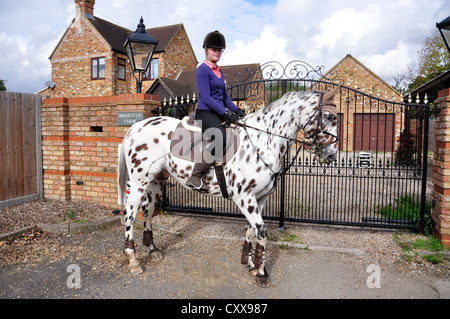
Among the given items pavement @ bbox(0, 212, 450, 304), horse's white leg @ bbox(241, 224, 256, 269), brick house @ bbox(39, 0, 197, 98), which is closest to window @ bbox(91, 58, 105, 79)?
brick house @ bbox(39, 0, 197, 98)

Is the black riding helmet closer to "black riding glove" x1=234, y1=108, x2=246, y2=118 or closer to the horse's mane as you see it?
"black riding glove" x1=234, y1=108, x2=246, y2=118

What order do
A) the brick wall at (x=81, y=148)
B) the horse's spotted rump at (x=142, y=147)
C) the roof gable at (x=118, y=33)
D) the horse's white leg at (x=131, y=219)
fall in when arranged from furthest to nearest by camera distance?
the roof gable at (x=118, y=33) → the brick wall at (x=81, y=148) → the horse's spotted rump at (x=142, y=147) → the horse's white leg at (x=131, y=219)

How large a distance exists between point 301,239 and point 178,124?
112 inches

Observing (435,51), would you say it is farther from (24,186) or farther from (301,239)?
(24,186)

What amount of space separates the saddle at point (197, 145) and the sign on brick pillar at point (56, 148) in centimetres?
342

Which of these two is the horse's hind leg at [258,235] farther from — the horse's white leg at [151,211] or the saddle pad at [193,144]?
the horse's white leg at [151,211]

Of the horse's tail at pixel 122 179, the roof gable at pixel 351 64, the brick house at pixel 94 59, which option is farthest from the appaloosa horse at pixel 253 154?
the brick house at pixel 94 59

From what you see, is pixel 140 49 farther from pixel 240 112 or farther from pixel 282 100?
pixel 282 100

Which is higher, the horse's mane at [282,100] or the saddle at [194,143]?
the horse's mane at [282,100]

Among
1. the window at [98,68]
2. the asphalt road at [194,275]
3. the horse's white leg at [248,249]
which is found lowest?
the asphalt road at [194,275]

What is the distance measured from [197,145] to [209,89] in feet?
2.27

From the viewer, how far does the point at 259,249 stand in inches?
151

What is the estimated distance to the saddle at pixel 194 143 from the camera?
3.77 metres
